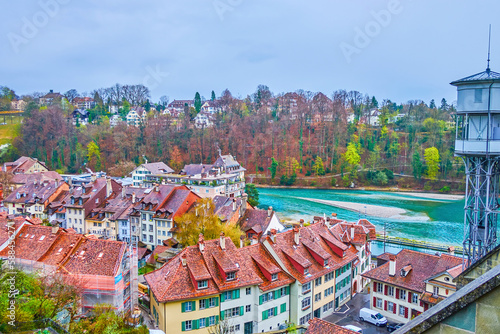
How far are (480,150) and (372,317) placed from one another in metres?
12.2

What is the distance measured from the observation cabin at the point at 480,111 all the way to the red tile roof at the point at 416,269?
32.0ft

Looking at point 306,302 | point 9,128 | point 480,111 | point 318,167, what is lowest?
point 306,302

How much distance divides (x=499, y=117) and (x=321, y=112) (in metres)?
79.8

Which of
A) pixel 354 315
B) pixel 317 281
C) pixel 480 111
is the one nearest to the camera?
pixel 480 111

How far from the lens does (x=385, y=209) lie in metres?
50.8

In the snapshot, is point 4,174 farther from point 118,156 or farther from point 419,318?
point 419,318

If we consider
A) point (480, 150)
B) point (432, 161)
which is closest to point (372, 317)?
point (480, 150)

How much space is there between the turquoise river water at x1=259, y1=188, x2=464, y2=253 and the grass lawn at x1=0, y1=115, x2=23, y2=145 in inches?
2505

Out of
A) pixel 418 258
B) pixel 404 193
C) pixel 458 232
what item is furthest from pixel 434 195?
pixel 418 258

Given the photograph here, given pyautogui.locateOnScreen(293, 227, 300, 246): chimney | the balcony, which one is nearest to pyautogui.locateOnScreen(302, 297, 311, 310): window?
pyautogui.locateOnScreen(293, 227, 300, 246): chimney

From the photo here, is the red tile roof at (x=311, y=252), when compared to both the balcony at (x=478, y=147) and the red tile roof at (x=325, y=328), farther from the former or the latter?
the balcony at (x=478, y=147)

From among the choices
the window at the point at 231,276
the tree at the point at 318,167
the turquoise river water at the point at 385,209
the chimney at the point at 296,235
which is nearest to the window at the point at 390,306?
the chimney at the point at 296,235

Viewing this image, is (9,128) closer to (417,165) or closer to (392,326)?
(417,165)

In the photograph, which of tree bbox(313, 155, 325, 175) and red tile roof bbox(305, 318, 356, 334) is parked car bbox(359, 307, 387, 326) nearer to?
red tile roof bbox(305, 318, 356, 334)
